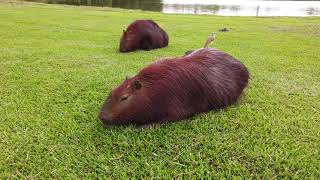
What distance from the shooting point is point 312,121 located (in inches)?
106

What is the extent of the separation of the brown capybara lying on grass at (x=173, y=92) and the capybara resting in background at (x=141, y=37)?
3393 mm

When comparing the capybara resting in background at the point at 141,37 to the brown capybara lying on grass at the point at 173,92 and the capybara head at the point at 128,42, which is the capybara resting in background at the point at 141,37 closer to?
the capybara head at the point at 128,42

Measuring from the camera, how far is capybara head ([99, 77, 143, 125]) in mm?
2410

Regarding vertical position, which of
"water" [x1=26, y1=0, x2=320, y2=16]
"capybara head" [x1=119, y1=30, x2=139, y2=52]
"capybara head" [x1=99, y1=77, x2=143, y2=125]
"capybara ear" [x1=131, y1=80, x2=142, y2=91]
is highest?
"water" [x1=26, y1=0, x2=320, y2=16]

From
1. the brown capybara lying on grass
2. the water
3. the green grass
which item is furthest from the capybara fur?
the water

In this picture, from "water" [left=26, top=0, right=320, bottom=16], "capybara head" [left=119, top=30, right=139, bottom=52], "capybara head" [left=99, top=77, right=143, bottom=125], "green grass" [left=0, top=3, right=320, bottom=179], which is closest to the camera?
"green grass" [left=0, top=3, right=320, bottom=179]

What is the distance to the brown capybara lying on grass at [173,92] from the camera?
2.43 meters

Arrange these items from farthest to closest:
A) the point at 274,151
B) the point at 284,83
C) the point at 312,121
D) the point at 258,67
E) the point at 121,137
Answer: the point at 258,67 < the point at 284,83 < the point at 312,121 < the point at 121,137 < the point at 274,151

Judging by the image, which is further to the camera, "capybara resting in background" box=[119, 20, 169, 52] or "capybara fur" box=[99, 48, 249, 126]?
"capybara resting in background" box=[119, 20, 169, 52]

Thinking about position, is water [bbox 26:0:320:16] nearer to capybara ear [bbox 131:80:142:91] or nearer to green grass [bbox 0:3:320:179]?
green grass [bbox 0:3:320:179]

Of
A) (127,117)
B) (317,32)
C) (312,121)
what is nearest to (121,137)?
(127,117)

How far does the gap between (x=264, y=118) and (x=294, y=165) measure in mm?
753

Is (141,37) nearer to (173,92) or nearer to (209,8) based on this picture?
(173,92)

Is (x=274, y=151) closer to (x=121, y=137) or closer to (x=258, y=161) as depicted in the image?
(x=258, y=161)
